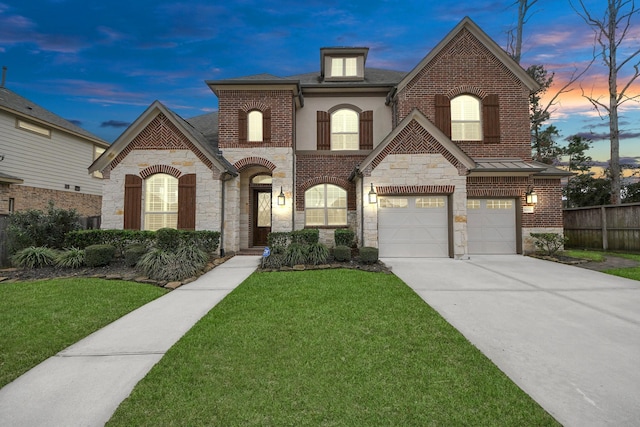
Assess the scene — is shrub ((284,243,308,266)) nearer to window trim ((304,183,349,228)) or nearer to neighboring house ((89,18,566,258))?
neighboring house ((89,18,566,258))

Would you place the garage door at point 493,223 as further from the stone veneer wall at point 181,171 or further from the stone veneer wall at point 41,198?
the stone veneer wall at point 41,198

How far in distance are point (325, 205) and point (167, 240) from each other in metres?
6.53

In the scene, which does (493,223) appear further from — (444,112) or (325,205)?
(325,205)

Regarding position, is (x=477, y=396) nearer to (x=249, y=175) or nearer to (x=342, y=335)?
(x=342, y=335)

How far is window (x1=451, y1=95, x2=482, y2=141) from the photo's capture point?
12.6m

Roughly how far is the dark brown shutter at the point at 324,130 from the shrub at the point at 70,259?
9747 millimetres

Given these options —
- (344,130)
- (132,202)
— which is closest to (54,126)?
(132,202)

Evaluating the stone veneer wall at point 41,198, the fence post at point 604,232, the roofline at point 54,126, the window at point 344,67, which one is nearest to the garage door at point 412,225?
the window at point 344,67

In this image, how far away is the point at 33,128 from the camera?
15.2 metres

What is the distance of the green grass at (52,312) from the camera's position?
132 inches

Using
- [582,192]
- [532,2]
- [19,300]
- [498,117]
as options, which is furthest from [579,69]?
[19,300]

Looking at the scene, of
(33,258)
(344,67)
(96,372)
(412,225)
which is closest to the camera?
(96,372)

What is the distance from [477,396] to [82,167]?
913 inches

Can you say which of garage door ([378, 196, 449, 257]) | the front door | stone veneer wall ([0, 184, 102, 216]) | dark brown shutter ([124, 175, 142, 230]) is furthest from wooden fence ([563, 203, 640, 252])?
stone veneer wall ([0, 184, 102, 216])
